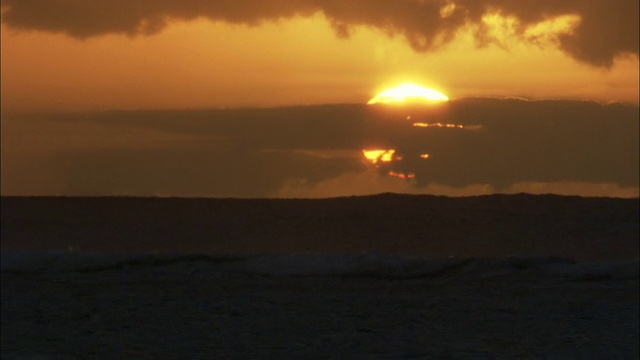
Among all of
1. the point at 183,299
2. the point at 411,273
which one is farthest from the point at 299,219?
the point at 183,299

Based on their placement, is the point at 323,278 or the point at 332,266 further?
the point at 332,266

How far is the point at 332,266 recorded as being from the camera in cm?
1493

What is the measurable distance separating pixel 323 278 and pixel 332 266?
74 cm

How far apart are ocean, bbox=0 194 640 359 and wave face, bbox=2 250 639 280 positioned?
1.4 inches

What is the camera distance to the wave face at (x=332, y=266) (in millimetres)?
14430

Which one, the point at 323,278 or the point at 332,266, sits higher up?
the point at 332,266

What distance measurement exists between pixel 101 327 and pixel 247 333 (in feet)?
5.08

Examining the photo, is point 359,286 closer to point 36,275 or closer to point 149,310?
point 149,310

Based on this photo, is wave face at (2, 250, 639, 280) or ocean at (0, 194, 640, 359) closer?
ocean at (0, 194, 640, 359)

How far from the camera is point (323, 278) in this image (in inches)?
559

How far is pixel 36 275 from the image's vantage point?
48.8 feet

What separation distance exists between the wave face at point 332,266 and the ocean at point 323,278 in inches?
1.4

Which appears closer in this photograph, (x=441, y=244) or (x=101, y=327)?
(x=101, y=327)

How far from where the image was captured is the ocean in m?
9.16
